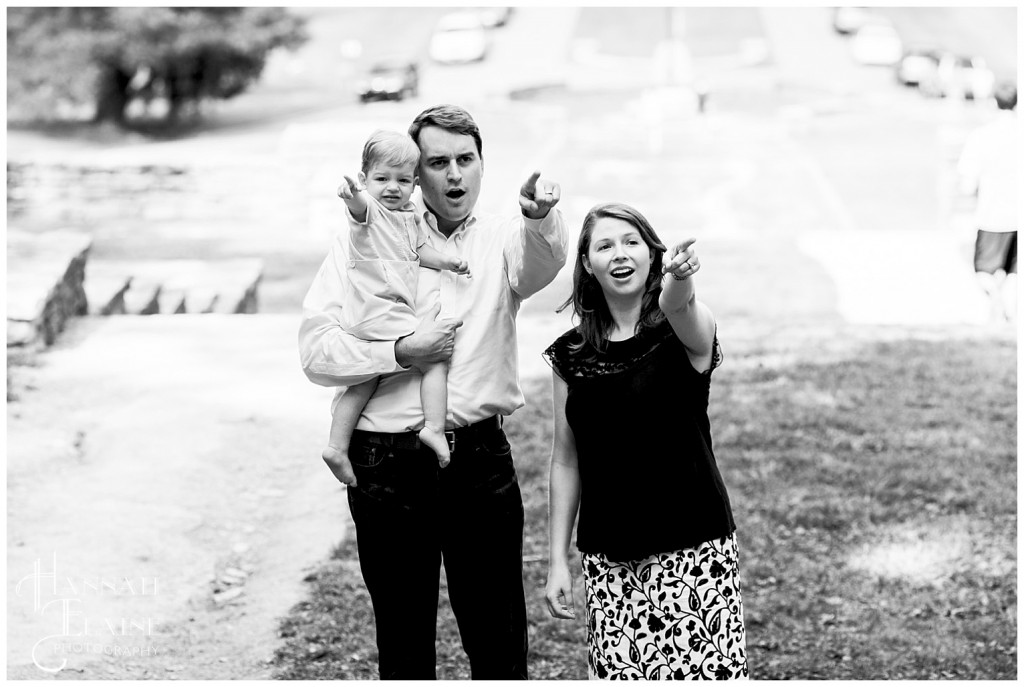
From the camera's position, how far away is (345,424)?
2.54 meters

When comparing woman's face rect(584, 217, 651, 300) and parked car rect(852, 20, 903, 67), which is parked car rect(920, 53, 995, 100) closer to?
parked car rect(852, 20, 903, 67)

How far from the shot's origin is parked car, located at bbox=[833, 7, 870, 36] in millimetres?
10641

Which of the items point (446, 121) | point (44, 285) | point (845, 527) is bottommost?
point (845, 527)

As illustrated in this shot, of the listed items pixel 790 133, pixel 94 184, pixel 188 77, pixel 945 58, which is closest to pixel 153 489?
pixel 94 184

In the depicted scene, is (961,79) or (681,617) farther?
(961,79)

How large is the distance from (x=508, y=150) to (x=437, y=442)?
8.34 m

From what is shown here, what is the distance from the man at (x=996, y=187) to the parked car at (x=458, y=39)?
4.69 m

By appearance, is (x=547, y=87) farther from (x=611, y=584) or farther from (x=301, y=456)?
(x=611, y=584)

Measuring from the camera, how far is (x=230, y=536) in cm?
532

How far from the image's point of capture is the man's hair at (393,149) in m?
2.42

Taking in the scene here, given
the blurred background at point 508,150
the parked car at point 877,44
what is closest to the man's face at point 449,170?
the blurred background at point 508,150

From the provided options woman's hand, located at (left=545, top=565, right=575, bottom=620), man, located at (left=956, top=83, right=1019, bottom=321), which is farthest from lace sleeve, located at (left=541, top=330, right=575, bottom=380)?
man, located at (left=956, top=83, right=1019, bottom=321)

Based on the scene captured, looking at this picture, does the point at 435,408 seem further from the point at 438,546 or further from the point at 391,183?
the point at 391,183

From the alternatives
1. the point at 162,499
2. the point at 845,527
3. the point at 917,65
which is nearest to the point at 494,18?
the point at 917,65
